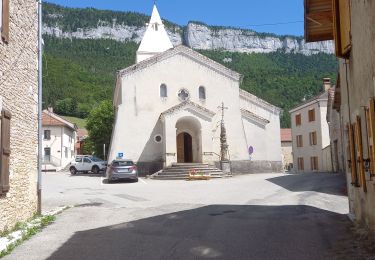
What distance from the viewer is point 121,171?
26438 millimetres

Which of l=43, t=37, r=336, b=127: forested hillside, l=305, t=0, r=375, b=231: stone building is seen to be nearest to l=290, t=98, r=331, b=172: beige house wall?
l=43, t=37, r=336, b=127: forested hillside

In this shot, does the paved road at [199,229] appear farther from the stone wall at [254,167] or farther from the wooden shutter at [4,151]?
the stone wall at [254,167]

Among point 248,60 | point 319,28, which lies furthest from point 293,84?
point 319,28

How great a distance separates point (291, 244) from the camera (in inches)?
324

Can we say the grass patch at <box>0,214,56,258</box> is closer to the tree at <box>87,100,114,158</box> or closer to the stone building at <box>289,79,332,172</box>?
the stone building at <box>289,79,332,172</box>

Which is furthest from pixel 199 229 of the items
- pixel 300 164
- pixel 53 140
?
pixel 53 140

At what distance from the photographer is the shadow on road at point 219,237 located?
7.61 metres

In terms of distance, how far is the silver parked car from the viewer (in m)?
26.4

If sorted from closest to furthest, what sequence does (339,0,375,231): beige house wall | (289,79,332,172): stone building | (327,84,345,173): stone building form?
1. (339,0,375,231): beige house wall
2. (327,84,345,173): stone building
3. (289,79,332,172): stone building

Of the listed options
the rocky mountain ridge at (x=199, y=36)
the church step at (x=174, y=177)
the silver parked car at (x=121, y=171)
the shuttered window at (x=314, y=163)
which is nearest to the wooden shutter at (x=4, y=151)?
the silver parked car at (x=121, y=171)

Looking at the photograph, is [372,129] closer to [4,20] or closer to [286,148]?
[4,20]

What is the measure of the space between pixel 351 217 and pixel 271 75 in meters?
78.5

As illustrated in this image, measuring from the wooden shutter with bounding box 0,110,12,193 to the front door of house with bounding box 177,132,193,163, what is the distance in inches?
1020

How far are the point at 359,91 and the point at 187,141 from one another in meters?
26.8
